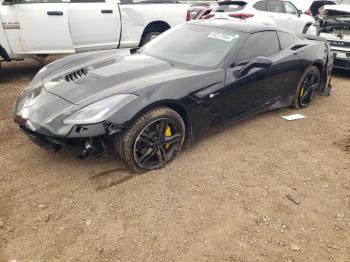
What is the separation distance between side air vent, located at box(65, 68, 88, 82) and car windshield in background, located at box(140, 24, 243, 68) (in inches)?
36.4

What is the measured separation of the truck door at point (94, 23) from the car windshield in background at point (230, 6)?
3.08 m

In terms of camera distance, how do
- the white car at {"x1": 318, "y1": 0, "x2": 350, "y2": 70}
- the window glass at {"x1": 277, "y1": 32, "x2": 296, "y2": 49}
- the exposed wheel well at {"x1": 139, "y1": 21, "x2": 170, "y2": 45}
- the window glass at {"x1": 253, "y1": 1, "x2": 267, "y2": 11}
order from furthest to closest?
the window glass at {"x1": 253, "y1": 1, "x2": 267, "y2": 11}
the exposed wheel well at {"x1": 139, "y1": 21, "x2": 170, "y2": 45}
the white car at {"x1": 318, "y1": 0, "x2": 350, "y2": 70}
the window glass at {"x1": 277, "y1": 32, "x2": 296, "y2": 49}

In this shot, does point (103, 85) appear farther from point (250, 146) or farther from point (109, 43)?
point (109, 43)

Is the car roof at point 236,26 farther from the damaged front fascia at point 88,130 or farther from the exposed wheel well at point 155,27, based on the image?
the exposed wheel well at point 155,27

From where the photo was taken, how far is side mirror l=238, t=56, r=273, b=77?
381cm

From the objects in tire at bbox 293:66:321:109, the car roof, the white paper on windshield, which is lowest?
the white paper on windshield

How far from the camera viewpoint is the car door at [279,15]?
8.68 m

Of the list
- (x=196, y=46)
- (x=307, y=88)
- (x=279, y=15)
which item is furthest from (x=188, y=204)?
(x=279, y=15)

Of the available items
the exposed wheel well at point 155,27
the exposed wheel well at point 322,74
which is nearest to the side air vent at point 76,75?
the exposed wheel well at point 322,74

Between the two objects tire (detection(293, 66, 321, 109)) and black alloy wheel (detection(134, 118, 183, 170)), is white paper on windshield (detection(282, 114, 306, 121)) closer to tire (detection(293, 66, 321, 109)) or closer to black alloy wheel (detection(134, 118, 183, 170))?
tire (detection(293, 66, 321, 109))

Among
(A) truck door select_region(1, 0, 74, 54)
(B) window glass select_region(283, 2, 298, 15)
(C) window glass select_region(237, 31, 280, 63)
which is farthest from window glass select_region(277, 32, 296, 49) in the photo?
(B) window glass select_region(283, 2, 298, 15)

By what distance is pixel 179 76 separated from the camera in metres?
3.42

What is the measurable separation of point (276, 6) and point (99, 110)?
299 inches

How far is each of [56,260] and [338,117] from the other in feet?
14.5
